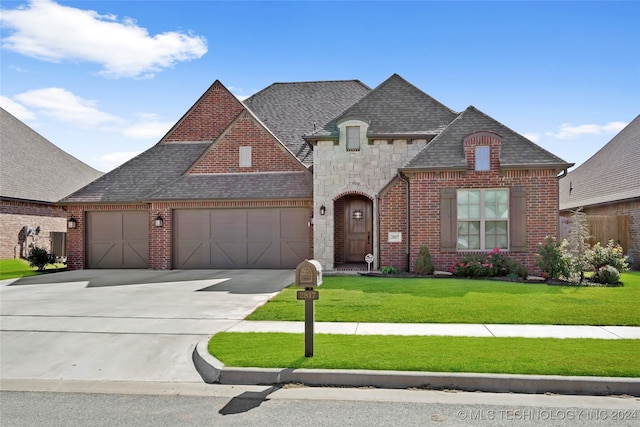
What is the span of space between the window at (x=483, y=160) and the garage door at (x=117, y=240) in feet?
41.7

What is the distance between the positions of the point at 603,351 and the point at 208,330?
5866 mm

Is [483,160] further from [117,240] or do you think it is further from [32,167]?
[32,167]

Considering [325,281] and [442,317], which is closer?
[442,317]

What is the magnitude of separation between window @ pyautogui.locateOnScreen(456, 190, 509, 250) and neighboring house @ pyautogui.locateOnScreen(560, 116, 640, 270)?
746 centimetres

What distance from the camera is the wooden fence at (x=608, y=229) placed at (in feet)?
64.7

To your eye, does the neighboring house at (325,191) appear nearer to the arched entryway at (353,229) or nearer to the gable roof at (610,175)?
the arched entryway at (353,229)

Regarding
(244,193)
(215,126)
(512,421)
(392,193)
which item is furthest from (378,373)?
(215,126)

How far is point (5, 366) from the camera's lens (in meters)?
6.62

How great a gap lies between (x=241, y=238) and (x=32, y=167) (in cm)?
1526

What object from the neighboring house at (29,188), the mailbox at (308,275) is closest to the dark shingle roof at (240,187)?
the neighboring house at (29,188)

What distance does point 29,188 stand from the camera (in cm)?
2445

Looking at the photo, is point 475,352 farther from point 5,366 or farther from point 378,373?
point 5,366

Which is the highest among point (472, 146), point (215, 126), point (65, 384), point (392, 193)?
point (215, 126)

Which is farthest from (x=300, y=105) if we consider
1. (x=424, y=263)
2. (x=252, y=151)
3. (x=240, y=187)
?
(x=424, y=263)
